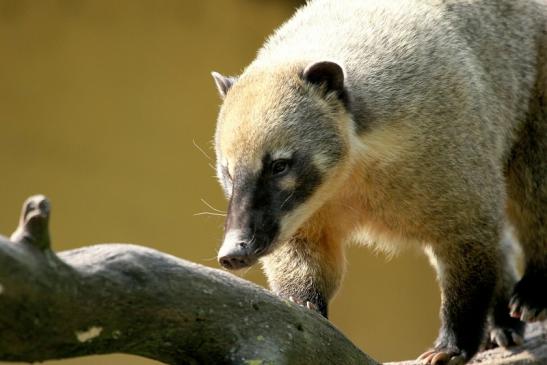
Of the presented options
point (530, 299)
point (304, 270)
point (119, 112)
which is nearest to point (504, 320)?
point (530, 299)

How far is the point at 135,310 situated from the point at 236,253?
78 centimetres

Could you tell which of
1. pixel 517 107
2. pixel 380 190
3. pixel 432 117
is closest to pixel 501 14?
pixel 517 107

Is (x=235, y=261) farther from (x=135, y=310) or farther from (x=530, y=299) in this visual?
(x=530, y=299)

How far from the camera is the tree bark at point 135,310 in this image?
8.82 feet

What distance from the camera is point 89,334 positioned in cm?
288

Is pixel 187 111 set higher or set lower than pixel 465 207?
lower

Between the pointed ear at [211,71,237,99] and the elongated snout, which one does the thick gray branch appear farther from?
the pointed ear at [211,71,237,99]

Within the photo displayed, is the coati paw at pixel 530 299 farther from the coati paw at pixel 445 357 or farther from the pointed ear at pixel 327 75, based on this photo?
the pointed ear at pixel 327 75

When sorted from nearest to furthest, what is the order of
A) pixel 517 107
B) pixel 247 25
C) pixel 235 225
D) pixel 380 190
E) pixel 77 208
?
pixel 235 225 → pixel 380 190 → pixel 517 107 → pixel 77 208 → pixel 247 25

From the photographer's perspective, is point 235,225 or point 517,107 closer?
point 235,225

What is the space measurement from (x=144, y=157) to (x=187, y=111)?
0.54m

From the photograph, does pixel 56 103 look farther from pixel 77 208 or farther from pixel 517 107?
pixel 517 107

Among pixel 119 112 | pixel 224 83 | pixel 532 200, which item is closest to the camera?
pixel 224 83

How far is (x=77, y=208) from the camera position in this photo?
768 cm
